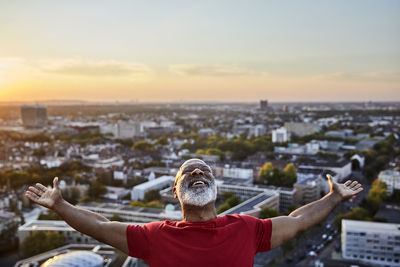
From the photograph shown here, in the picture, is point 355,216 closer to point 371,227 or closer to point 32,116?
point 371,227

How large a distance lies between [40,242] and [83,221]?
203 inches

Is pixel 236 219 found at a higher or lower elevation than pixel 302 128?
higher

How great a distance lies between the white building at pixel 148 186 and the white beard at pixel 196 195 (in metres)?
7.58

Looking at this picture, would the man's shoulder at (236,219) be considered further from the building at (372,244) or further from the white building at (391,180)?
the white building at (391,180)

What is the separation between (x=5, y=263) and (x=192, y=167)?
220 inches

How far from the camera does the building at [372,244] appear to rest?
526 cm

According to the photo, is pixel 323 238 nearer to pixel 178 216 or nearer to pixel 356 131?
pixel 178 216

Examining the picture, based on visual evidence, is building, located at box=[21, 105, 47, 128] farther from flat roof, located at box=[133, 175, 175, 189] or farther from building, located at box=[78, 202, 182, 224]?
building, located at box=[78, 202, 182, 224]

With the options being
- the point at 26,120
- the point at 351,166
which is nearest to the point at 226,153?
the point at 351,166

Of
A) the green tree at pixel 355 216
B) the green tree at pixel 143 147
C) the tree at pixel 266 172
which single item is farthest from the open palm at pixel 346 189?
the green tree at pixel 143 147

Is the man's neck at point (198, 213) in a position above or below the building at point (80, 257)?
above

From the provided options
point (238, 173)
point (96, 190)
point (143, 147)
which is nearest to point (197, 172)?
point (96, 190)

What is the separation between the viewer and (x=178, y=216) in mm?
5902

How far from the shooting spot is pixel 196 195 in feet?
2.13
